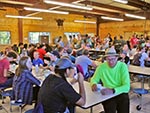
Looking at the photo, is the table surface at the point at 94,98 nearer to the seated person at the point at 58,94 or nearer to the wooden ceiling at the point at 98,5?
the seated person at the point at 58,94

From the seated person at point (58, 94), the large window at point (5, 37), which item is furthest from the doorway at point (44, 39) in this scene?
the seated person at point (58, 94)

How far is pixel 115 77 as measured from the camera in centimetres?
258

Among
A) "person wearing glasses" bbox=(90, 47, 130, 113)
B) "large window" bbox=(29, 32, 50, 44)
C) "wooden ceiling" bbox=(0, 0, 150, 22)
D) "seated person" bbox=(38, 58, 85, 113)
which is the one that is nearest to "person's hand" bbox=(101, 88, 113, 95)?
"person wearing glasses" bbox=(90, 47, 130, 113)

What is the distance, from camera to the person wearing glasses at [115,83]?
8.14 feet

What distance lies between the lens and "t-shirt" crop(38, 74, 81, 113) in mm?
1724

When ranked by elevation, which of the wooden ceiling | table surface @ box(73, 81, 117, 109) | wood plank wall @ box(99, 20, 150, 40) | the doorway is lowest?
table surface @ box(73, 81, 117, 109)

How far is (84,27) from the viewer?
1712cm

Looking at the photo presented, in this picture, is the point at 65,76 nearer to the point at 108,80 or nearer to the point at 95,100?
the point at 95,100

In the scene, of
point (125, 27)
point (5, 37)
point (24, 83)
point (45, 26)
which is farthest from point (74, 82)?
point (125, 27)

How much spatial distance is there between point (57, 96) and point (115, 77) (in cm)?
113

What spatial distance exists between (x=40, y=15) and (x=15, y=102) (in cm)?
1216

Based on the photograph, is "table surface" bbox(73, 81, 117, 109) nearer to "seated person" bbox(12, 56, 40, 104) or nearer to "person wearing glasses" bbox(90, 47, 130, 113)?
"person wearing glasses" bbox(90, 47, 130, 113)

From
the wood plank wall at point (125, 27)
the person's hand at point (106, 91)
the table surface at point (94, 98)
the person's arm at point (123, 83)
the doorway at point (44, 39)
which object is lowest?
the table surface at point (94, 98)

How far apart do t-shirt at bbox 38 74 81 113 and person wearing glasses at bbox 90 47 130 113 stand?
79 cm
